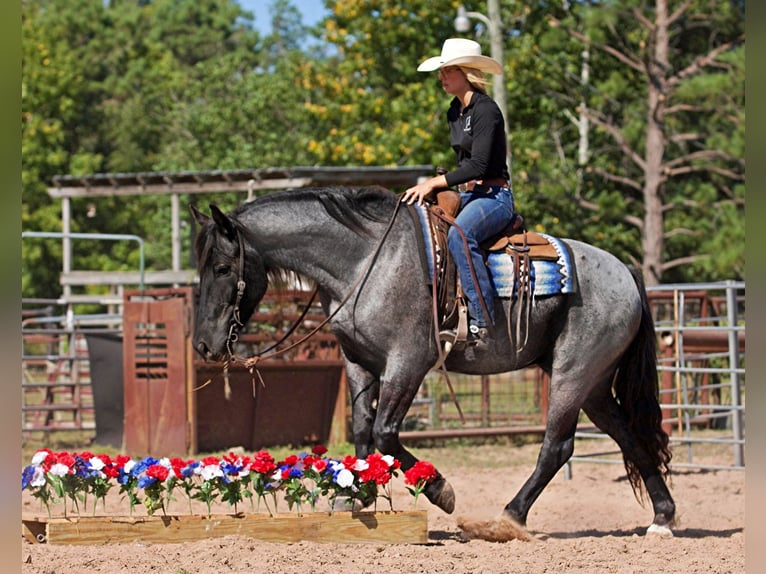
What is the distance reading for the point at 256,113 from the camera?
37281 millimetres

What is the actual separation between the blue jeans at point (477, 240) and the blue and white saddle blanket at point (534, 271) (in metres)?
0.09

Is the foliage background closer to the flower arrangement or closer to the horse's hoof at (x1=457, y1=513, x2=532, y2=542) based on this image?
the horse's hoof at (x1=457, y1=513, x2=532, y2=542)

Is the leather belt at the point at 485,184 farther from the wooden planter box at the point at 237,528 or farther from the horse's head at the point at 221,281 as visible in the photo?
the wooden planter box at the point at 237,528

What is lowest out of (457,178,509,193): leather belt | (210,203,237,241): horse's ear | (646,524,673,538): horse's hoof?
(646,524,673,538): horse's hoof

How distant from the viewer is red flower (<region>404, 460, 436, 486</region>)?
19.1 feet

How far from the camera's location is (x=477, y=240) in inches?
238

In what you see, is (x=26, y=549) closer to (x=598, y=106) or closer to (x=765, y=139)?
(x=765, y=139)

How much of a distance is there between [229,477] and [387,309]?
123 cm

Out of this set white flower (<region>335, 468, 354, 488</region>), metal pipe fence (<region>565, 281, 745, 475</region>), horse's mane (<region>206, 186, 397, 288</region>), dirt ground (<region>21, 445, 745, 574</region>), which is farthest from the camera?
metal pipe fence (<region>565, 281, 745, 475</region>)

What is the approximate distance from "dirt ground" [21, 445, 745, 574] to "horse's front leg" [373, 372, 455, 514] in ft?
0.89

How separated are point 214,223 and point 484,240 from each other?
151 cm

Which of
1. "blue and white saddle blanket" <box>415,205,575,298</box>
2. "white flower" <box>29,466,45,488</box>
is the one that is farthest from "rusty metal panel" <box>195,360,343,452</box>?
"blue and white saddle blanket" <box>415,205,575,298</box>

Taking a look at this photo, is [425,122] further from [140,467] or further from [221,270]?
[140,467]

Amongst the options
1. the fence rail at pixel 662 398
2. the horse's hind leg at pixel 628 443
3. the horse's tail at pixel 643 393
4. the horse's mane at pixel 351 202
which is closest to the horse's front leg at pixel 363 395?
the horse's mane at pixel 351 202
